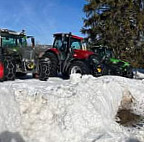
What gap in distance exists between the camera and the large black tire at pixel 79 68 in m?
12.8

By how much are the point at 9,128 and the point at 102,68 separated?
9029 millimetres

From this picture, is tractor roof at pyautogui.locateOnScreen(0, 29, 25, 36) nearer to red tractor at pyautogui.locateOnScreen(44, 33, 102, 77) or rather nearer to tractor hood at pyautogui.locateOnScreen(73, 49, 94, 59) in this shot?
red tractor at pyautogui.locateOnScreen(44, 33, 102, 77)

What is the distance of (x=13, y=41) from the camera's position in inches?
481

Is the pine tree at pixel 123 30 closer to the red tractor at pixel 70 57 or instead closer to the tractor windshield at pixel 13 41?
the red tractor at pixel 70 57

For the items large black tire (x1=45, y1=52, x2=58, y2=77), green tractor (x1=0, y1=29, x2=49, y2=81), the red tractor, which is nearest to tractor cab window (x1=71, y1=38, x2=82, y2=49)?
the red tractor

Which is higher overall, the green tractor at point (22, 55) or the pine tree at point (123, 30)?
the pine tree at point (123, 30)

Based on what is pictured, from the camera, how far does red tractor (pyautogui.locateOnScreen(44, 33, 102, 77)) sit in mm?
13016

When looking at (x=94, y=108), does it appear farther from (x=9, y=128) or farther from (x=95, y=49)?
(x=95, y=49)

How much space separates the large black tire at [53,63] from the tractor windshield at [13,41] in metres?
1.86

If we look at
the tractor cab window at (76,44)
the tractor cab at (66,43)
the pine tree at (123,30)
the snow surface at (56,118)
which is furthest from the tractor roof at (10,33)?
the pine tree at (123,30)

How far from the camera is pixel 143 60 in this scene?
22.4 meters

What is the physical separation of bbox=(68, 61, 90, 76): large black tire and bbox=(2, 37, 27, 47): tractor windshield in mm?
2562

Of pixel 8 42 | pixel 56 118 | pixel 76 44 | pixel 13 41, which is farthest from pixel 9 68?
pixel 76 44

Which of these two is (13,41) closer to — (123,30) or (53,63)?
(53,63)
